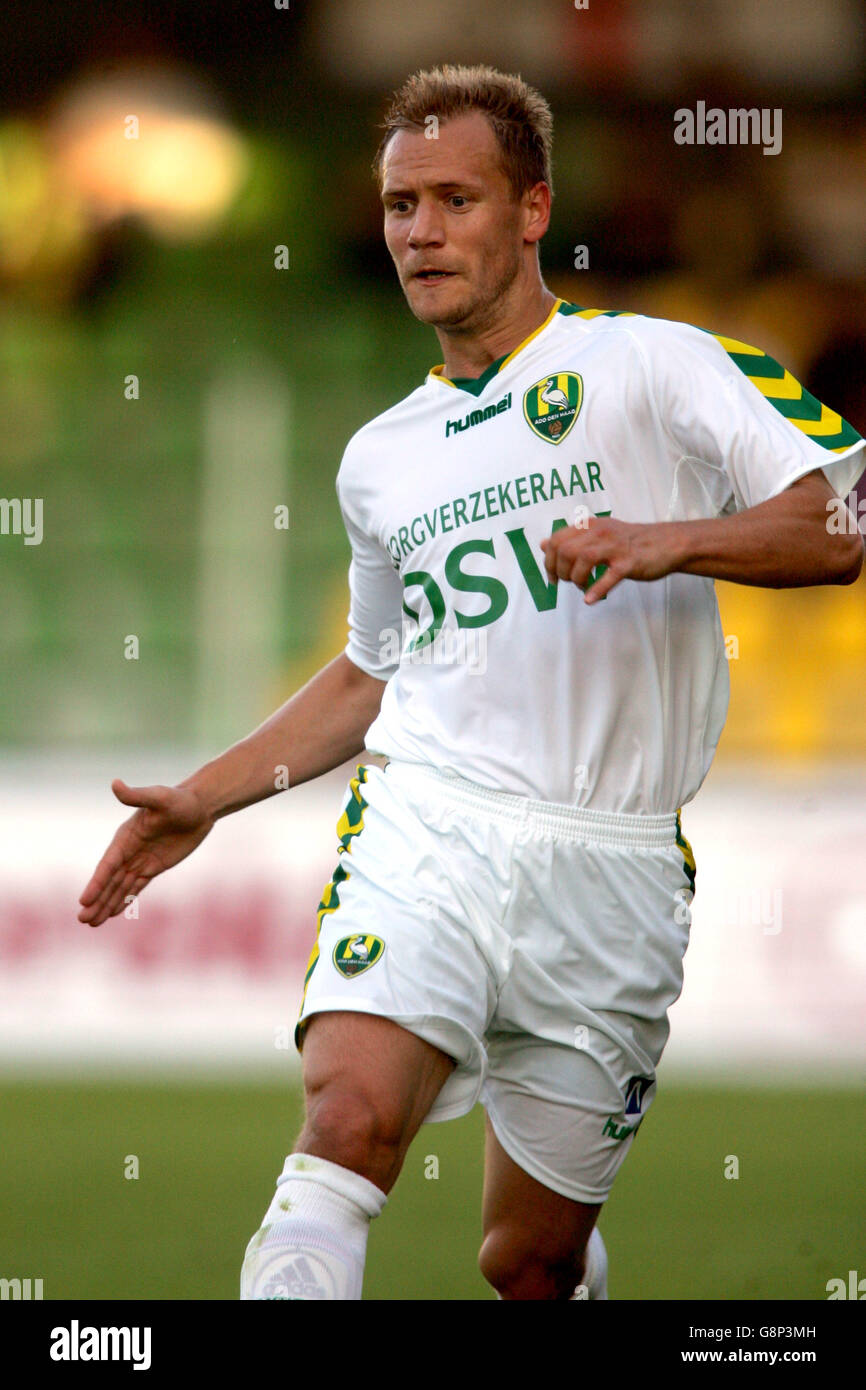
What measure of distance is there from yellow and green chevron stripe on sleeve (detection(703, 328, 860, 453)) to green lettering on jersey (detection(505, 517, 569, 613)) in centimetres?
42

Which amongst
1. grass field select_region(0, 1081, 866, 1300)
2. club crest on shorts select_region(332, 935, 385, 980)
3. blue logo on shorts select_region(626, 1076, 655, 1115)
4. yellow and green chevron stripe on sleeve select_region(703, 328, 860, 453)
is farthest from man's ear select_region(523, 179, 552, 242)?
grass field select_region(0, 1081, 866, 1300)

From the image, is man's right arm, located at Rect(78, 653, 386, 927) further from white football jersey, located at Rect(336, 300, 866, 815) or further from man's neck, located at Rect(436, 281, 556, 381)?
man's neck, located at Rect(436, 281, 556, 381)

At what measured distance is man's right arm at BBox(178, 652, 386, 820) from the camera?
3553 mm

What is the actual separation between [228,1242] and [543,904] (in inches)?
96.3

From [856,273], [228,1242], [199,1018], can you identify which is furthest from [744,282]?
[228,1242]

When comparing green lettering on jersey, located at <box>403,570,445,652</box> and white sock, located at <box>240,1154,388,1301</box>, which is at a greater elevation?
green lettering on jersey, located at <box>403,570,445,652</box>

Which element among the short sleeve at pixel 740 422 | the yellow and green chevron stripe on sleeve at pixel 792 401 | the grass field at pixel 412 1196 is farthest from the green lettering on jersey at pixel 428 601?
the grass field at pixel 412 1196

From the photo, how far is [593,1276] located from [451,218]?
6.63 ft

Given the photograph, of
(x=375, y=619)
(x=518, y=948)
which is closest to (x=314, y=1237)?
(x=518, y=948)

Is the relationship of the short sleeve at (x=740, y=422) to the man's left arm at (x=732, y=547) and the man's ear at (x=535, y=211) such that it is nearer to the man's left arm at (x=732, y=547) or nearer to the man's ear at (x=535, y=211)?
the man's left arm at (x=732, y=547)

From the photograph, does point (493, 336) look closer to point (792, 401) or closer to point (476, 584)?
point (476, 584)

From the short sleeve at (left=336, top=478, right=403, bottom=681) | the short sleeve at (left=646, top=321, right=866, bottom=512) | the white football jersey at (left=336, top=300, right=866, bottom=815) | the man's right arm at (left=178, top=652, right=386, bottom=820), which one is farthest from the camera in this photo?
the short sleeve at (left=336, top=478, right=403, bottom=681)

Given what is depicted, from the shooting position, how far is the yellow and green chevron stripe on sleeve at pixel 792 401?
3.04 m

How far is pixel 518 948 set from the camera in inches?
123
